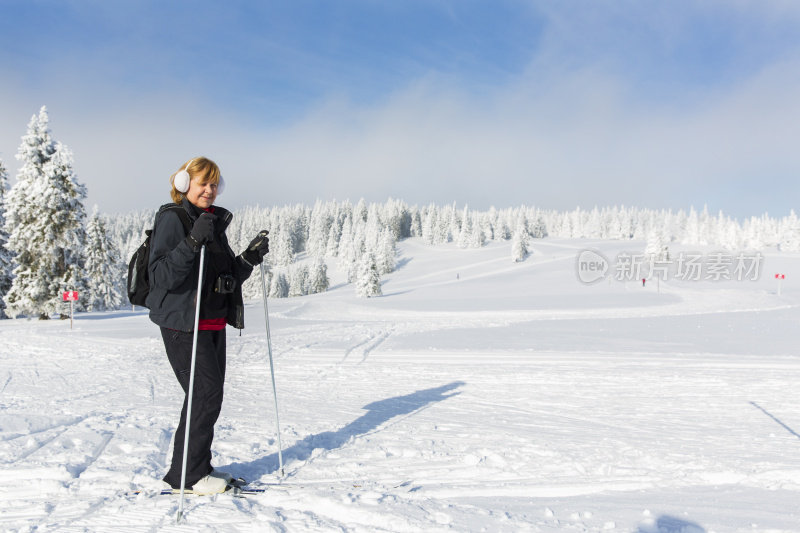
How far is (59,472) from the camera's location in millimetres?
3855

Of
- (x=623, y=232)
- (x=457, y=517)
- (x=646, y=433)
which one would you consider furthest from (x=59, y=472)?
(x=623, y=232)

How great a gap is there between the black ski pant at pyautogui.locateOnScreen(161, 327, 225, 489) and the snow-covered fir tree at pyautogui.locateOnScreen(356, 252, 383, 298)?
52618mm

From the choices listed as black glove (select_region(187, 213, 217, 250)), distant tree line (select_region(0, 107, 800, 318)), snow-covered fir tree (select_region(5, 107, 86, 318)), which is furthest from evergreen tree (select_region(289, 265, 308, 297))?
black glove (select_region(187, 213, 217, 250))

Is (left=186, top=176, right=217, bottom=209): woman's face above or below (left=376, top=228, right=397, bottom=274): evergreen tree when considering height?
below

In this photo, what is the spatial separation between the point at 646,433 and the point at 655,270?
63278mm

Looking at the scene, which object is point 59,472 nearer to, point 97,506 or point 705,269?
point 97,506

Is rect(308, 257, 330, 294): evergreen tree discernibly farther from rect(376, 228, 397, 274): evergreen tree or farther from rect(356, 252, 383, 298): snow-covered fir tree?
rect(356, 252, 383, 298): snow-covered fir tree

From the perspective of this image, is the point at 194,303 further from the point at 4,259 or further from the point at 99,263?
the point at 99,263

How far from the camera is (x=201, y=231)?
3299mm

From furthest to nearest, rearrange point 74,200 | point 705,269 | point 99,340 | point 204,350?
point 705,269, point 74,200, point 99,340, point 204,350

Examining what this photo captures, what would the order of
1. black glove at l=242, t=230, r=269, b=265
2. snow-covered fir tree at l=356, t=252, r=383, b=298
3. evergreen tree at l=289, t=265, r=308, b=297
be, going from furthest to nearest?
evergreen tree at l=289, t=265, r=308, b=297, snow-covered fir tree at l=356, t=252, r=383, b=298, black glove at l=242, t=230, r=269, b=265

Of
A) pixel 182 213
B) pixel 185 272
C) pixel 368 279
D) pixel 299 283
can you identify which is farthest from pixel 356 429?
pixel 299 283

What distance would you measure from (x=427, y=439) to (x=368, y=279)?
51.6m

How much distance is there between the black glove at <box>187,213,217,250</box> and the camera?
329 cm
